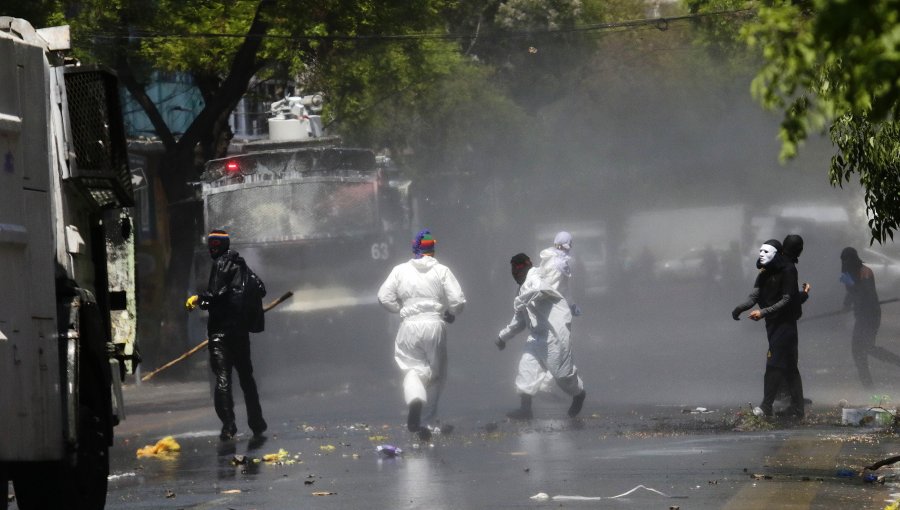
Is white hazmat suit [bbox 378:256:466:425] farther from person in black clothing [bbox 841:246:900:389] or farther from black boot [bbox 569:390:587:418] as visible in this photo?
person in black clothing [bbox 841:246:900:389]

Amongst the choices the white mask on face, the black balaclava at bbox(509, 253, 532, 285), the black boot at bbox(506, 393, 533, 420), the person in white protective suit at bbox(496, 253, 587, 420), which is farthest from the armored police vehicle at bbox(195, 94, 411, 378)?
the white mask on face

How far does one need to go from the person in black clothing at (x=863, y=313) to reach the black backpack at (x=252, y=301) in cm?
629

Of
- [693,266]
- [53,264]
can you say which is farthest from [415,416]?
[693,266]

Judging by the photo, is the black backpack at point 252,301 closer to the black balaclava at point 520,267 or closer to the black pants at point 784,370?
the black balaclava at point 520,267

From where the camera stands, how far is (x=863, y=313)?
16438mm

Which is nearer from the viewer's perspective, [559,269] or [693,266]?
[559,269]

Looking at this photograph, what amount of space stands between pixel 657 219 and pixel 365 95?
18.5 m

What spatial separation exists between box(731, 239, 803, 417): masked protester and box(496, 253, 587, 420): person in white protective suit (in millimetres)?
1804

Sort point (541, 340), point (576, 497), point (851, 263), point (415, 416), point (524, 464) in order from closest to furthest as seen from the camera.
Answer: point (576, 497)
point (524, 464)
point (415, 416)
point (541, 340)
point (851, 263)

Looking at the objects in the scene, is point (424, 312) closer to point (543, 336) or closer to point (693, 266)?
point (543, 336)

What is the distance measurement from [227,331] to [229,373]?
1.19 ft

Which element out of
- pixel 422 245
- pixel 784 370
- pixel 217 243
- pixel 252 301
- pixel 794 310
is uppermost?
pixel 217 243

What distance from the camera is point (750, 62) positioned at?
41.2m

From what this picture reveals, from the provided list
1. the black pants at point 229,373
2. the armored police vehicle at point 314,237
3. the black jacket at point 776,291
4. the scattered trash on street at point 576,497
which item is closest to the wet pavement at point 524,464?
the scattered trash on street at point 576,497
